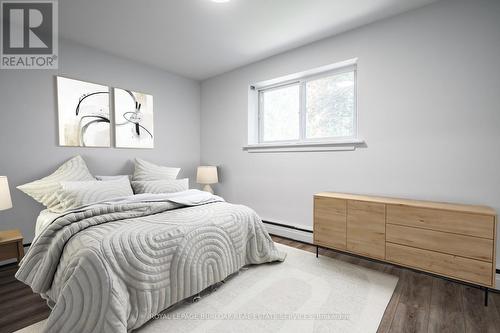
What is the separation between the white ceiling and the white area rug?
2.52 m

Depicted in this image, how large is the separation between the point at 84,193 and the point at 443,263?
318cm

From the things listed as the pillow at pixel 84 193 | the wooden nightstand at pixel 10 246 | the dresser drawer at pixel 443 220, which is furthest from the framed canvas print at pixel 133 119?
the dresser drawer at pixel 443 220

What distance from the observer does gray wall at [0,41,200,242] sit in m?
2.48

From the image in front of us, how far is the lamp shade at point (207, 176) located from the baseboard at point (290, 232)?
3.61 ft

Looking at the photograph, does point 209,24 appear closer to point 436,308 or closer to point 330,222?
point 330,222

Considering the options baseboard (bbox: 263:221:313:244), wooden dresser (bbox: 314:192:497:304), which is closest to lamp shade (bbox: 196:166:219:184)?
baseboard (bbox: 263:221:313:244)

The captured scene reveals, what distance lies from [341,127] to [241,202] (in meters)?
1.88

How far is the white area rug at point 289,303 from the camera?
1535mm

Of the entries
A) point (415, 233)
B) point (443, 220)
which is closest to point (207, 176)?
point (415, 233)

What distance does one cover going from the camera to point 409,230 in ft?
6.64

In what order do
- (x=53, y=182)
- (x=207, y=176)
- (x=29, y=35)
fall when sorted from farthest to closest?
1. (x=207, y=176)
2. (x=29, y=35)
3. (x=53, y=182)

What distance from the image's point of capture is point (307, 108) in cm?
321

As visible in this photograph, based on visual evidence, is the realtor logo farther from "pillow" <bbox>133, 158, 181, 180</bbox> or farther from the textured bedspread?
the textured bedspread

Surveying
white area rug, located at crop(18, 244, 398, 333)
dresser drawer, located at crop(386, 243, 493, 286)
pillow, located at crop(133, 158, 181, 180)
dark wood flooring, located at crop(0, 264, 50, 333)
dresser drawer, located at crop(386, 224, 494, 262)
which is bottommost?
dark wood flooring, located at crop(0, 264, 50, 333)
